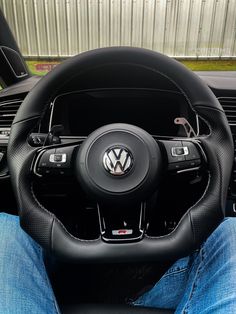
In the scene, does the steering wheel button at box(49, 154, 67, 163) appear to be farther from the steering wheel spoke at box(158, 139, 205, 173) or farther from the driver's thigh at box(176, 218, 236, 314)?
the driver's thigh at box(176, 218, 236, 314)

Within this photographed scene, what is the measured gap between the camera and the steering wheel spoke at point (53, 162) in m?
0.98

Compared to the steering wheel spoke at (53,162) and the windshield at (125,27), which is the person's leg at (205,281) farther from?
the windshield at (125,27)

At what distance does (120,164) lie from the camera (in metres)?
0.93

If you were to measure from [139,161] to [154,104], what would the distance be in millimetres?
448

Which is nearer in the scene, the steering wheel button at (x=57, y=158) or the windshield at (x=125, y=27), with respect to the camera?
the steering wheel button at (x=57, y=158)

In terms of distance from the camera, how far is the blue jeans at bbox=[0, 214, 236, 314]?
862 millimetres

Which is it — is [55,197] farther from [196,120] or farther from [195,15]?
[195,15]

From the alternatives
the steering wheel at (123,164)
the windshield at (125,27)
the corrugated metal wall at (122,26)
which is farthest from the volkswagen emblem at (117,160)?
the corrugated metal wall at (122,26)

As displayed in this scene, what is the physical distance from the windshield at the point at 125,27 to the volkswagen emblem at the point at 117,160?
1489 mm

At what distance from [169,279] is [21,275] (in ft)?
1.22

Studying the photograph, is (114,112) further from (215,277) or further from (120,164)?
(215,277)

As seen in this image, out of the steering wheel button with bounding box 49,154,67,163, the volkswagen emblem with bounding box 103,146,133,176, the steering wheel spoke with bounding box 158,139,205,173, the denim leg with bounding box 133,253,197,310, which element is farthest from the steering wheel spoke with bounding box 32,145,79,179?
the denim leg with bounding box 133,253,197,310

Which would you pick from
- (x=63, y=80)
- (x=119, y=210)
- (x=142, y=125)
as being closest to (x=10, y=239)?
(x=119, y=210)

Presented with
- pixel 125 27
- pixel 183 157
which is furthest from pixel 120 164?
pixel 125 27
